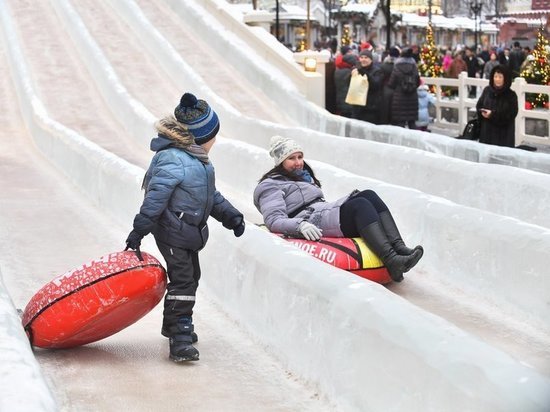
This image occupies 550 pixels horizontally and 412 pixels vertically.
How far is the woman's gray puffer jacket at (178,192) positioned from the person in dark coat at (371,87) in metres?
11.2

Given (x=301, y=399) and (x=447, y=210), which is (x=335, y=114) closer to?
(x=447, y=210)

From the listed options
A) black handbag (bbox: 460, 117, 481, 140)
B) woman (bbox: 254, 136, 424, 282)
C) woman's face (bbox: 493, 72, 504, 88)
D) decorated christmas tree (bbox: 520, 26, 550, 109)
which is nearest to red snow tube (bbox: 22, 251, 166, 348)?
woman (bbox: 254, 136, 424, 282)

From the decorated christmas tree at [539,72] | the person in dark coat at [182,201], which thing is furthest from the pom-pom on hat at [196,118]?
the decorated christmas tree at [539,72]

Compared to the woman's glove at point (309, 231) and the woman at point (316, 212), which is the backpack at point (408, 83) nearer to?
the woman at point (316, 212)

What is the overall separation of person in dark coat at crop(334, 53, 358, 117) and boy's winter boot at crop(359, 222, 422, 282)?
37.4 feet

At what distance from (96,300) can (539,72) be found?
12.9m

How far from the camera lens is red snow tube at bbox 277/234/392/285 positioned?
798cm

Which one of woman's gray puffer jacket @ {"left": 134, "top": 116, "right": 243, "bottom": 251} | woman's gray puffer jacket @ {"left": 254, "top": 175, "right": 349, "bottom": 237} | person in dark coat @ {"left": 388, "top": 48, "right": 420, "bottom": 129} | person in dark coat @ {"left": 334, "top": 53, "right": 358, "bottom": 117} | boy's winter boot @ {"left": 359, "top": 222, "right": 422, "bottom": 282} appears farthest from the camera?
person in dark coat @ {"left": 334, "top": 53, "right": 358, "bottom": 117}

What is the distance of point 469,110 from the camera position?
19.3 metres

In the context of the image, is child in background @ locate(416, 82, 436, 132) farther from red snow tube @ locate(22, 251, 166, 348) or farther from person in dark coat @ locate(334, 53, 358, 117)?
red snow tube @ locate(22, 251, 166, 348)

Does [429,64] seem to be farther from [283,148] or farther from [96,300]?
[96,300]

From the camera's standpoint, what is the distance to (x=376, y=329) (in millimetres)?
5238

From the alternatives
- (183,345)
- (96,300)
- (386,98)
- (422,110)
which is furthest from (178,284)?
(422,110)

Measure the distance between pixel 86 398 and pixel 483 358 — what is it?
2022mm
